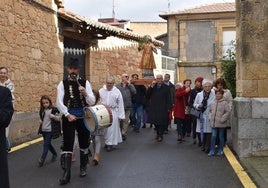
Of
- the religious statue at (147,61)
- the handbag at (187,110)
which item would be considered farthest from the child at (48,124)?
the religious statue at (147,61)

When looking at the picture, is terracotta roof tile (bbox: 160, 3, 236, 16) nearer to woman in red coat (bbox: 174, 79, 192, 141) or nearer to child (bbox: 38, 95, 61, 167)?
woman in red coat (bbox: 174, 79, 192, 141)

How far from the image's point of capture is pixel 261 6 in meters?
8.50

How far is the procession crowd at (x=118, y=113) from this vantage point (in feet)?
23.4

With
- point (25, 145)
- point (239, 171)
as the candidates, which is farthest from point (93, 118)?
point (25, 145)

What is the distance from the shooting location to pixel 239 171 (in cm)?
763

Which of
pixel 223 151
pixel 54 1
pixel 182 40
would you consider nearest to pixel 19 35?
pixel 54 1

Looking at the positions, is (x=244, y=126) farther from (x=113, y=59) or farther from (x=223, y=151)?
(x=113, y=59)

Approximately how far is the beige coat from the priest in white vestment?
6.78 ft

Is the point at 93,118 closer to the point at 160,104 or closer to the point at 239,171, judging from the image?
the point at 239,171

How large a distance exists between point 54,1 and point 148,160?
644 centimetres

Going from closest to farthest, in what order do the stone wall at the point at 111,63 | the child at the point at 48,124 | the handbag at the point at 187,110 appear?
1. the child at the point at 48,124
2. the handbag at the point at 187,110
3. the stone wall at the point at 111,63

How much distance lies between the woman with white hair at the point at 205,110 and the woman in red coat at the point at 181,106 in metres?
1.37

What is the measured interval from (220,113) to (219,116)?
6cm

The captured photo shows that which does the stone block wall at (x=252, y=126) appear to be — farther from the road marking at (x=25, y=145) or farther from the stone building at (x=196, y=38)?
the stone building at (x=196, y=38)
